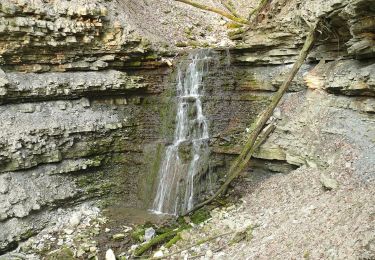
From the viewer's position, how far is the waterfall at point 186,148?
11.2 metres

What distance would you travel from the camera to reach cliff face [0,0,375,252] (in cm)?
941

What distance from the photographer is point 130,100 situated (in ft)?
43.6

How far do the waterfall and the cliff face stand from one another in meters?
0.38

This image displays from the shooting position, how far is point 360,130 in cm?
866

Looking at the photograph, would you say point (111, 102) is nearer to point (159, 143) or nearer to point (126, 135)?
point (126, 135)

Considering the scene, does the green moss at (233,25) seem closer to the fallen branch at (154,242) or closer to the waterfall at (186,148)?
the waterfall at (186,148)

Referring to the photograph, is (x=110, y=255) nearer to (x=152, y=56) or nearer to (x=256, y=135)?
(x=256, y=135)

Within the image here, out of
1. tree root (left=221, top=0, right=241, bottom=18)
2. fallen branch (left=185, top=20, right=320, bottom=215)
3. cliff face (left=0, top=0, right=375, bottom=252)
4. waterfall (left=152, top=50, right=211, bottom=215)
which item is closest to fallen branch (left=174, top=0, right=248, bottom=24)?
tree root (left=221, top=0, right=241, bottom=18)

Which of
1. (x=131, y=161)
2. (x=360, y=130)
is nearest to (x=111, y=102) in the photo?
(x=131, y=161)

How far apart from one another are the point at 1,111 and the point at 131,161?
4.49 m

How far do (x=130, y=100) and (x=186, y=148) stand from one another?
10.2ft

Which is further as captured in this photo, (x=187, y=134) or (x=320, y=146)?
(x=187, y=134)

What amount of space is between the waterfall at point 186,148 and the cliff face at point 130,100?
38cm

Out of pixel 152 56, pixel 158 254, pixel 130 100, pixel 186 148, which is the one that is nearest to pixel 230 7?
pixel 152 56
